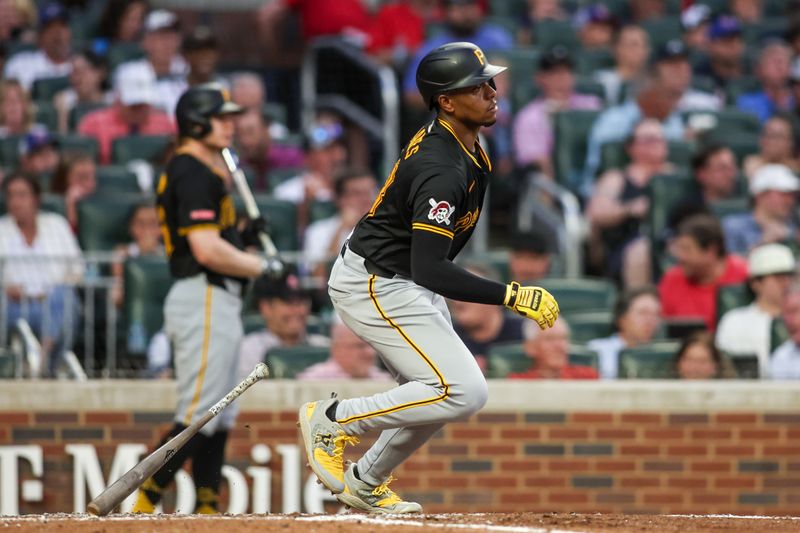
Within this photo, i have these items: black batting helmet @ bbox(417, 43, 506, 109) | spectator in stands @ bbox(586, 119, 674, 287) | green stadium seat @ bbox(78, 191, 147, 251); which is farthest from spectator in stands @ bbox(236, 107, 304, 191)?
black batting helmet @ bbox(417, 43, 506, 109)

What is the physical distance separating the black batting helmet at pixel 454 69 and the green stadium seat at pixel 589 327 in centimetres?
337

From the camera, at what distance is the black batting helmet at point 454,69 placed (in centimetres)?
539

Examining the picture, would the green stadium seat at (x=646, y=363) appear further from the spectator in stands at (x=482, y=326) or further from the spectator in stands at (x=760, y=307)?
the spectator in stands at (x=482, y=326)

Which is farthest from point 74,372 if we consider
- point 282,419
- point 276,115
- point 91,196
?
point 276,115

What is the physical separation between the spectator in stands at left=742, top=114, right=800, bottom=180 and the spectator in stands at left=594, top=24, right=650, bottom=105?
58.3 inches

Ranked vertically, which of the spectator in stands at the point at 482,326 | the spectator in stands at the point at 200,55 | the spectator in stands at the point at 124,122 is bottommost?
the spectator in stands at the point at 482,326

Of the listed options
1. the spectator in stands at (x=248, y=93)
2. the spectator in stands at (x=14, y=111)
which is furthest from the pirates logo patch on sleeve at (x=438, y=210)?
the spectator in stands at (x=14, y=111)

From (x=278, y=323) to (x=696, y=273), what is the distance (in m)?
2.66

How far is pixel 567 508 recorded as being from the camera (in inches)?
309

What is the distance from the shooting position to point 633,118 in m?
11.2

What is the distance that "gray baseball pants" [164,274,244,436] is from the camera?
6.69 metres

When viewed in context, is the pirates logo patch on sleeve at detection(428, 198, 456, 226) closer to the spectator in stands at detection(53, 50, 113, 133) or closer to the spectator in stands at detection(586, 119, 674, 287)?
the spectator in stands at detection(586, 119, 674, 287)

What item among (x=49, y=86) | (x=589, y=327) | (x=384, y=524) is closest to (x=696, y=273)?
(x=589, y=327)

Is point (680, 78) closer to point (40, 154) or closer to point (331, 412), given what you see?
point (40, 154)
